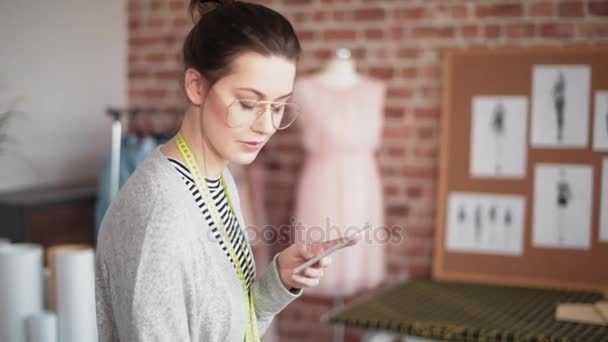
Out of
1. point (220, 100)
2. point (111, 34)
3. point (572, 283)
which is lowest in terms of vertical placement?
point (572, 283)

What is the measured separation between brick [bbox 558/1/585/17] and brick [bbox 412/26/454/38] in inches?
17.9

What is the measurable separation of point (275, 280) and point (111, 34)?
2594 millimetres

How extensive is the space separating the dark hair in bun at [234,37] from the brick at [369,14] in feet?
6.57

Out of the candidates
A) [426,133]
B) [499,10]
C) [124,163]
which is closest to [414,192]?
[426,133]

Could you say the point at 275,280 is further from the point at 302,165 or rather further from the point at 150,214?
the point at 302,165

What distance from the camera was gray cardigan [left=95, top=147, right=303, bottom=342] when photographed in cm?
112

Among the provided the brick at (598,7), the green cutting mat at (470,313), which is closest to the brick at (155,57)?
the green cutting mat at (470,313)

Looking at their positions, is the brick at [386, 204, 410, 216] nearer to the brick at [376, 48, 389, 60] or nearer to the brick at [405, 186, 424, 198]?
the brick at [405, 186, 424, 198]

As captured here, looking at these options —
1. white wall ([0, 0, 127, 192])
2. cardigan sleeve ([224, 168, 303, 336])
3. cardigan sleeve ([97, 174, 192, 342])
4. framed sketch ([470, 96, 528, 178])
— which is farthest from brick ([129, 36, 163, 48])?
cardigan sleeve ([97, 174, 192, 342])

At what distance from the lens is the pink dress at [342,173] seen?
9.70 feet

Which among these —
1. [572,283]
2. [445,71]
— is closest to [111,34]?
[445,71]

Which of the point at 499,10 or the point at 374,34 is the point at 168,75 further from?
the point at 499,10

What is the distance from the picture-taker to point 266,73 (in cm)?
122

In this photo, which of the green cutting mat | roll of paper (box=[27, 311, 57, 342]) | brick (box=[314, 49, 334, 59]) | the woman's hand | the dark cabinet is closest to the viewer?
the woman's hand
